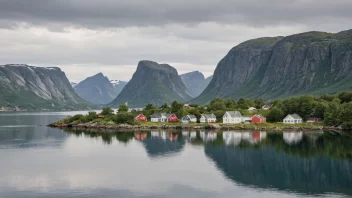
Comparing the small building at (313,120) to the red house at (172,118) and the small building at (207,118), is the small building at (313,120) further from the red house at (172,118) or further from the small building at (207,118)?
the red house at (172,118)

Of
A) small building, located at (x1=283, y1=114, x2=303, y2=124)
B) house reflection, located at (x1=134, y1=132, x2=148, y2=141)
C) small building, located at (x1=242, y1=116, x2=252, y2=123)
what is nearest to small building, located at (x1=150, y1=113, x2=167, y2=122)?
small building, located at (x1=242, y1=116, x2=252, y2=123)

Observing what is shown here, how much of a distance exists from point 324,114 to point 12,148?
89.3 metres

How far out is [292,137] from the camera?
10719 centimetres

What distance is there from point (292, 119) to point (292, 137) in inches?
1254

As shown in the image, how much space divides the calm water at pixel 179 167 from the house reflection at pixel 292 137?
0.22m

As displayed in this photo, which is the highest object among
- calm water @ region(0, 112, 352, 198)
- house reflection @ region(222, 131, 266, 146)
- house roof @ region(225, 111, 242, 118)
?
house roof @ region(225, 111, 242, 118)

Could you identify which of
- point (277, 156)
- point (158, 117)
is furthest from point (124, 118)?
point (277, 156)

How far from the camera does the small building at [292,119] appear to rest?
5423 inches

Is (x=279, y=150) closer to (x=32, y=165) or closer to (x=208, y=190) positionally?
(x=208, y=190)

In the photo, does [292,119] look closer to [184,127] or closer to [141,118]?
[184,127]

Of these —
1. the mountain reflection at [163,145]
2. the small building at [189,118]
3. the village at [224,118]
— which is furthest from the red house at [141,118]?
the mountain reflection at [163,145]

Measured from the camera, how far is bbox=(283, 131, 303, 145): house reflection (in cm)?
9794

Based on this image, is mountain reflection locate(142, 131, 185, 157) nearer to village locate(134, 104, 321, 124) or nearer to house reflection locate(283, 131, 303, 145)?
→ house reflection locate(283, 131, 303, 145)

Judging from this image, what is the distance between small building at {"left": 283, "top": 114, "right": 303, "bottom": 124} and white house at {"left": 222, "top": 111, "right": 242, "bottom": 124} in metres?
14.6
